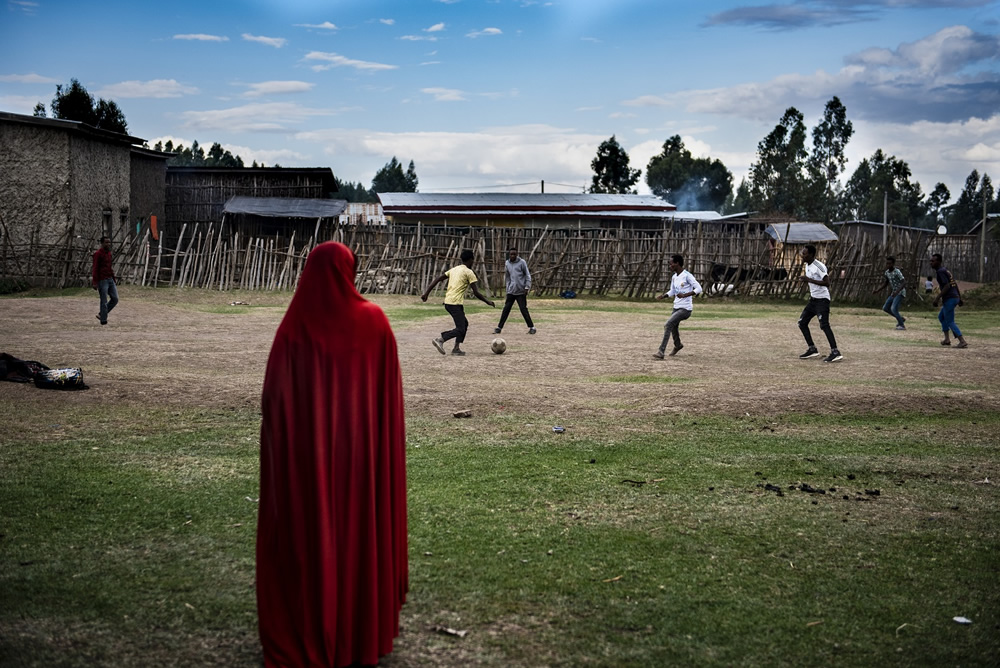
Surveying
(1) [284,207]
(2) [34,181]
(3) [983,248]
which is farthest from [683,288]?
(3) [983,248]

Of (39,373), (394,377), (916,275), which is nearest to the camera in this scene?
(394,377)

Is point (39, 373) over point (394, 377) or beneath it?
beneath

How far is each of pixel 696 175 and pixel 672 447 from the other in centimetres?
7585

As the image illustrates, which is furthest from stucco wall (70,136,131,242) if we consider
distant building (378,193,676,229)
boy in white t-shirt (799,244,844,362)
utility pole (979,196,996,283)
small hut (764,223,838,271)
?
utility pole (979,196,996,283)

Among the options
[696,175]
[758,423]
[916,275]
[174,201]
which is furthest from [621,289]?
[696,175]

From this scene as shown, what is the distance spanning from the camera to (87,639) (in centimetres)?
438

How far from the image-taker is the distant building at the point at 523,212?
43.1 m

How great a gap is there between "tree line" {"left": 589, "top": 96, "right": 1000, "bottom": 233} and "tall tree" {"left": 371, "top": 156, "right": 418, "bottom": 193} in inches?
1029

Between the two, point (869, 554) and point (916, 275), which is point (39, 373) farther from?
point (916, 275)

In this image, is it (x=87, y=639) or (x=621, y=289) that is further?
(x=621, y=289)

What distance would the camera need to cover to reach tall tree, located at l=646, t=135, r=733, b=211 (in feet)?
262

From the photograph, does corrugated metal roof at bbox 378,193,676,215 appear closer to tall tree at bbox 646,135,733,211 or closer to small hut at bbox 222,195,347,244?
small hut at bbox 222,195,347,244

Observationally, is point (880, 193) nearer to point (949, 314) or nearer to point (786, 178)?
point (786, 178)

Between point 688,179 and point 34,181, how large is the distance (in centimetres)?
6179
